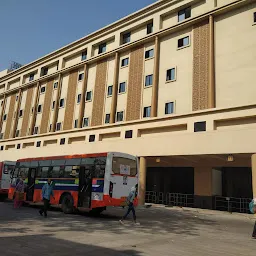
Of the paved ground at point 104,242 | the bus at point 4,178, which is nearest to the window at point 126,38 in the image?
the bus at point 4,178

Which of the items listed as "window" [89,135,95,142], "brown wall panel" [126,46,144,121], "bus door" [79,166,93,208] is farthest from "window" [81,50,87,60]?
"bus door" [79,166,93,208]

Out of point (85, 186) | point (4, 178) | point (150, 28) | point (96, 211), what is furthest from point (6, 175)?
point (150, 28)

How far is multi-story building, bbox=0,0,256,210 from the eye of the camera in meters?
23.5

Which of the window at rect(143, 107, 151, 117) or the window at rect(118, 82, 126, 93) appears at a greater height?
the window at rect(118, 82, 126, 93)

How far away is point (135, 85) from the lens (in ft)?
101

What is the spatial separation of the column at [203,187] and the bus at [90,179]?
1172cm

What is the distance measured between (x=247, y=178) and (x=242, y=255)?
18423 millimetres

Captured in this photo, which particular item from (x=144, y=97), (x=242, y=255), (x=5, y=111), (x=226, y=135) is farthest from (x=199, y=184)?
(x=5, y=111)

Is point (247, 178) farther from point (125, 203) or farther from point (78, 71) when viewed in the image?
point (78, 71)

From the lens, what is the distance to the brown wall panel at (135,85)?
30.1 m

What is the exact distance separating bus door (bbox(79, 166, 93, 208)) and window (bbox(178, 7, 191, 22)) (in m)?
20.7

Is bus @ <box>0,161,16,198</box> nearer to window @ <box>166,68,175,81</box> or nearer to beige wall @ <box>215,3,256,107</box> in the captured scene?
window @ <box>166,68,175,81</box>

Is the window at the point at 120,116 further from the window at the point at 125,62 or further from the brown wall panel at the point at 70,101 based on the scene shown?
the brown wall panel at the point at 70,101

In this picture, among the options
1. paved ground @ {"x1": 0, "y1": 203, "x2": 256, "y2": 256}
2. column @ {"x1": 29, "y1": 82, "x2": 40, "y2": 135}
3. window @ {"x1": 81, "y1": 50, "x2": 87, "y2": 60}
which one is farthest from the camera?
column @ {"x1": 29, "y1": 82, "x2": 40, "y2": 135}
